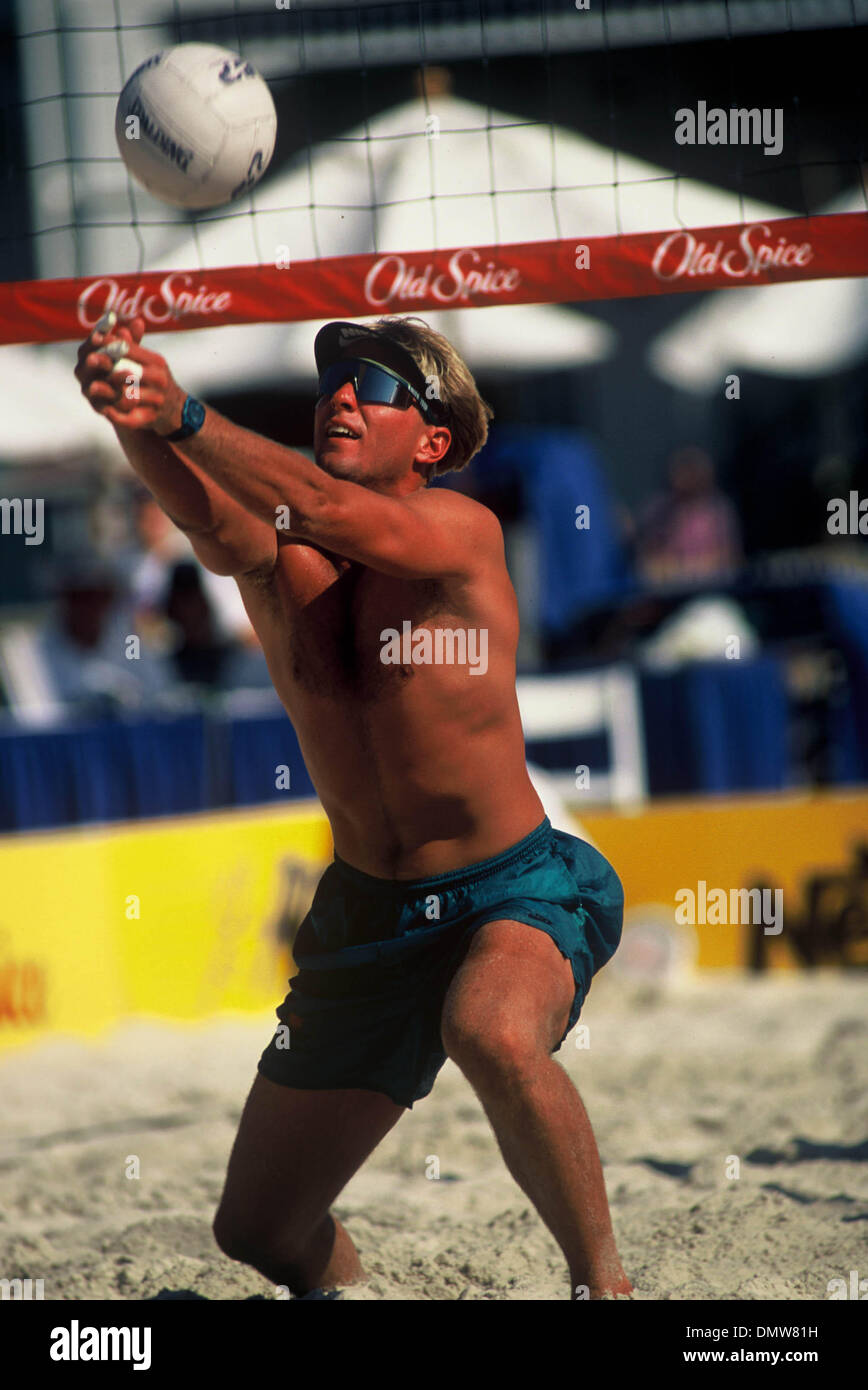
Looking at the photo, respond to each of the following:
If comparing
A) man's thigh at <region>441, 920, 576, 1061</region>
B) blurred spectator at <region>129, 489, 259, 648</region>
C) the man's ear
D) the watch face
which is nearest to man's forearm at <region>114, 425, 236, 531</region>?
the watch face

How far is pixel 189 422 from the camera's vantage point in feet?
7.36

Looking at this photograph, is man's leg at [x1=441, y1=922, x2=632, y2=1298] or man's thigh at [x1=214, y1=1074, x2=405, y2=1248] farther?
man's thigh at [x1=214, y1=1074, x2=405, y2=1248]

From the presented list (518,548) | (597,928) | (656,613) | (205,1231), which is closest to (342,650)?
(597,928)

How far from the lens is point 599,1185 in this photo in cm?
247

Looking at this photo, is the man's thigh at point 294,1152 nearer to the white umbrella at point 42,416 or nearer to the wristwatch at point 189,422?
the wristwatch at point 189,422

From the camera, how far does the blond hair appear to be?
108 inches

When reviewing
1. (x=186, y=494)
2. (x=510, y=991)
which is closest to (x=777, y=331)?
(x=186, y=494)

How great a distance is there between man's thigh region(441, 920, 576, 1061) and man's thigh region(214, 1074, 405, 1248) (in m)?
0.41

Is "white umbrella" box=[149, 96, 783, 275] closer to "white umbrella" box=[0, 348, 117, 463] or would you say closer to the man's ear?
the man's ear

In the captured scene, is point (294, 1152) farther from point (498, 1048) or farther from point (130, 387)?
point (130, 387)

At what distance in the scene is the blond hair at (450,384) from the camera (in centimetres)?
Answer: 274

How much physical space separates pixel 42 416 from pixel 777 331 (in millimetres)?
4447

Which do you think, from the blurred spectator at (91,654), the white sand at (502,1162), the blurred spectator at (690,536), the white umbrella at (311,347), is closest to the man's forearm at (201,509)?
the white sand at (502,1162)

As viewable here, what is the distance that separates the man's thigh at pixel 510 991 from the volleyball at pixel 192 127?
5.12 ft
